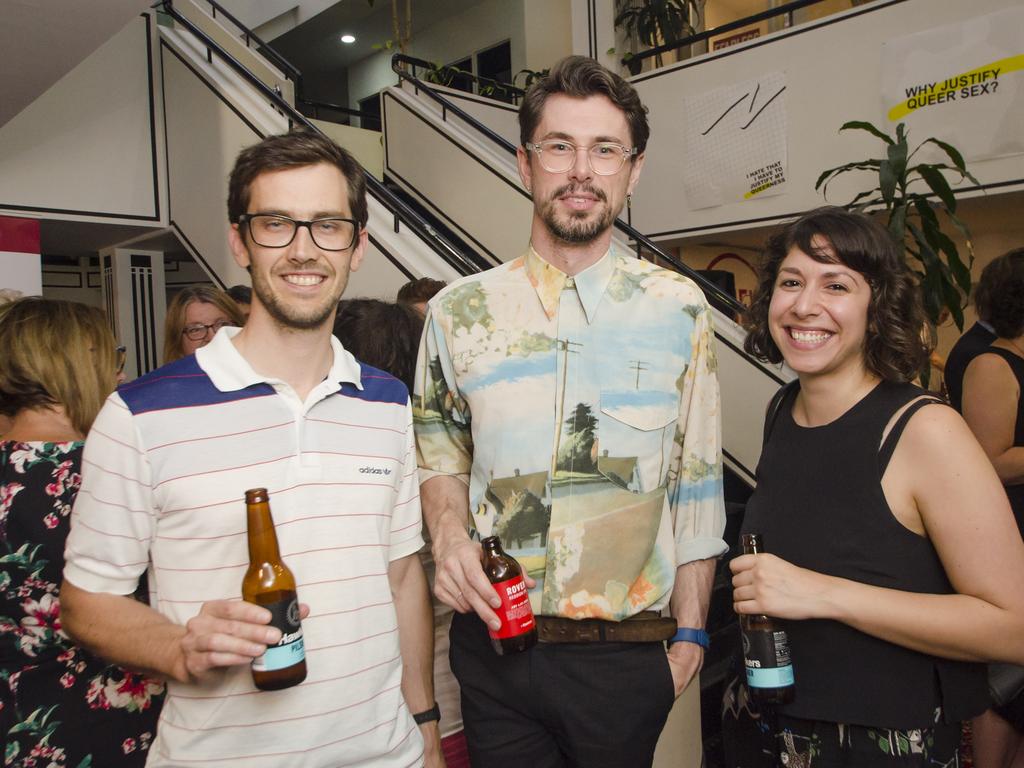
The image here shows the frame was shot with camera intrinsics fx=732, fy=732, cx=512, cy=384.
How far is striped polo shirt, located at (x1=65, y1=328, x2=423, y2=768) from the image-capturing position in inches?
45.6

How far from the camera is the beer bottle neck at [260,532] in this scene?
1113mm

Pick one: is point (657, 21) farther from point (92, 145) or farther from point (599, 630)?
point (599, 630)

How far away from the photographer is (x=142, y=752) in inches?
64.6

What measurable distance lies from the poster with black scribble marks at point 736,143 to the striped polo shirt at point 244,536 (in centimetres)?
616

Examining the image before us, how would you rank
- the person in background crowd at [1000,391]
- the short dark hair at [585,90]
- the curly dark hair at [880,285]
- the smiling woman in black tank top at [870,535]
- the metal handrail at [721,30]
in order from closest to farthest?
1. the smiling woman in black tank top at [870,535]
2. the curly dark hair at [880,285]
3. the short dark hair at [585,90]
4. the person in background crowd at [1000,391]
5. the metal handrail at [721,30]

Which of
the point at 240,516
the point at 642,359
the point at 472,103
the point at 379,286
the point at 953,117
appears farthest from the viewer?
the point at 472,103

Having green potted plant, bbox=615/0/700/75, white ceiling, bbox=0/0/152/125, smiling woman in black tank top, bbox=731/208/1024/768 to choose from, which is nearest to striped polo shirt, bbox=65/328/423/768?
smiling woman in black tank top, bbox=731/208/1024/768

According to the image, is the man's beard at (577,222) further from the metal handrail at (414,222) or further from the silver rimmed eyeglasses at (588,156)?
the metal handrail at (414,222)

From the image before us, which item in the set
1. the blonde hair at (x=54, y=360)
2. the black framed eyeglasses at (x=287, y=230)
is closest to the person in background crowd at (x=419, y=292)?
the blonde hair at (x=54, y=360)

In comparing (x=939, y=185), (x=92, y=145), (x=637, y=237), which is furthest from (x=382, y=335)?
(x=92, y=145)

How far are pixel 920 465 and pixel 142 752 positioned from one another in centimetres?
173

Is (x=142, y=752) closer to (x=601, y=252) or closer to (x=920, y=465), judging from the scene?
(x=601, y=252)

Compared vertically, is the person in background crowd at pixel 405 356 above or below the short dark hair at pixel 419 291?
below

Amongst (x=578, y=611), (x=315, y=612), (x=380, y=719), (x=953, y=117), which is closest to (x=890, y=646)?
(x=578, y=611)
